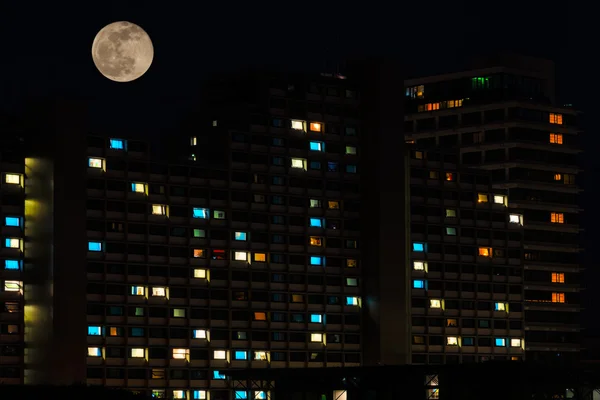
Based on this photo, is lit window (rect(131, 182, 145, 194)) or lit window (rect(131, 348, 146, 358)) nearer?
lit window (rect(131, 348, 146, 358))

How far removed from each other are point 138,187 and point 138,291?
38.3 ft

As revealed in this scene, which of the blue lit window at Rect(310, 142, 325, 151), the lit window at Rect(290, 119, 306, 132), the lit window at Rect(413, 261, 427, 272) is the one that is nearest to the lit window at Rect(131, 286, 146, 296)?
the lit window at Rect(290, 119, 306, 132)

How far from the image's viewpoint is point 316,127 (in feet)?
614

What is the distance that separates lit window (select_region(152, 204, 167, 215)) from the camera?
172m

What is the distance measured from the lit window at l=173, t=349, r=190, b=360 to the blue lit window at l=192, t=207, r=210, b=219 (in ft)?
50.8

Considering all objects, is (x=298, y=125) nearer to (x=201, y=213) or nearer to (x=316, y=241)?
(x=316, y=241)

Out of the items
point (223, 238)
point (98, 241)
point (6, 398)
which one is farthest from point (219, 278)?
point (6, 398)

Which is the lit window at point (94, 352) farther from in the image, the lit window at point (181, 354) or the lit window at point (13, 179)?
the lit window at point (13, 179)

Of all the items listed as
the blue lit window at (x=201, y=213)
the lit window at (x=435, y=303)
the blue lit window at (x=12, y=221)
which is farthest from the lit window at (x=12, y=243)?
the lit window at (x=435, y=303)

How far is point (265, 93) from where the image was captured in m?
183

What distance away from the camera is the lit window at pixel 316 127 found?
7352 inches

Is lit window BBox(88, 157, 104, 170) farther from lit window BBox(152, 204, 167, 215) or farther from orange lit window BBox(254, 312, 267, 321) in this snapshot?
orange lit window BBox(254, 312, 267, 321)

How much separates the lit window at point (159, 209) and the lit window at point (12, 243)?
1594 cm

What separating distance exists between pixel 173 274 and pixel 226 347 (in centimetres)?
1103
